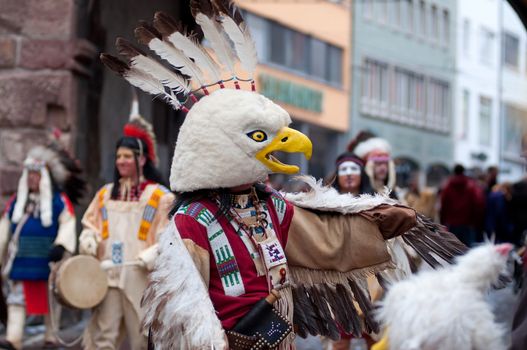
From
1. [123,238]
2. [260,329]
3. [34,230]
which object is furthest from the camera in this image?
[34,230]

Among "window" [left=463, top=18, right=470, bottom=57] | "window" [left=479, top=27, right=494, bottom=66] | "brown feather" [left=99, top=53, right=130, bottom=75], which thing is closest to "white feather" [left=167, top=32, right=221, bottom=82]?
"brown feather" [left=99, top=53, right=130, bottom=75]

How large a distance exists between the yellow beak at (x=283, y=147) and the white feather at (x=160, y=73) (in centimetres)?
48

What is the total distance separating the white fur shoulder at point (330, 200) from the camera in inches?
223

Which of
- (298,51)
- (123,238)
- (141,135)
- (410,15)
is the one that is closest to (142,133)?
(141,135)

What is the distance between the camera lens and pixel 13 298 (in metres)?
10.8

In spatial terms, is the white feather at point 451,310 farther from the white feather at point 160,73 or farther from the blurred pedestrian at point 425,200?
the blurred pedestrian at point 425,200

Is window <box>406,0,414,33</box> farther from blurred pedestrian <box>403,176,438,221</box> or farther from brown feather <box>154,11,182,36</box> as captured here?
brown feather <box>154,11,182,36</box>

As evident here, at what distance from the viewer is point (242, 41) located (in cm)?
557

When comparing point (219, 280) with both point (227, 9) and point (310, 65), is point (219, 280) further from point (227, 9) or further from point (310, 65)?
point (310, 65)

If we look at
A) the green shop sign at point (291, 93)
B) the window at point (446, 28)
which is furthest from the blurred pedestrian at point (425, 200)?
the window at point (446, 28)

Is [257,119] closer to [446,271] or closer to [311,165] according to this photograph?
[446,271]

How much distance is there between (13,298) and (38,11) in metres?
2.91

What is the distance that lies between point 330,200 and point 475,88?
144ft

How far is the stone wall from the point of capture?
11.9 m
